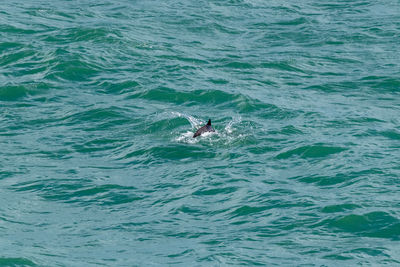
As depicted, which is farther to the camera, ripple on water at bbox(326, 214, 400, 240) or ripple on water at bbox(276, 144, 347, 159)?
ripple on water at bbox(276, 144, 347, 159)

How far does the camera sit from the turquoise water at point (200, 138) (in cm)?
2545

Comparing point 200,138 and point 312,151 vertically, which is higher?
point 200,138

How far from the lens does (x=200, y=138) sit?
32.6m

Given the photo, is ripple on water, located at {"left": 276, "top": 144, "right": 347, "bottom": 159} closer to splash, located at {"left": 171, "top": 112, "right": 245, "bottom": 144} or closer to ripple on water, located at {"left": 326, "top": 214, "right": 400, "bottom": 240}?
splash, located at {"left": 171, "top": 112, "right": 245, "bottom": 144}

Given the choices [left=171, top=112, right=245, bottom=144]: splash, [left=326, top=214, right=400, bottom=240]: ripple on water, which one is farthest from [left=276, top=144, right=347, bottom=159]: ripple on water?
[left=326, top=214, right=400, bottom=240]: ripple on water

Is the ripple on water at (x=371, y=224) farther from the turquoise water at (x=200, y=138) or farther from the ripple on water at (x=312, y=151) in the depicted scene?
the ripple on water at (x=312, y=151)

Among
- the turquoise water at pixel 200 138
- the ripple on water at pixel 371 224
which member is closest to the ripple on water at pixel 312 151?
the turquoise water at pixel 200 138

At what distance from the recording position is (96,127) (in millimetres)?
34469

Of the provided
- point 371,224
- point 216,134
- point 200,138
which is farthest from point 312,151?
point 371,224

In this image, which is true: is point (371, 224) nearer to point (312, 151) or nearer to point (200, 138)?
point (312, 151)

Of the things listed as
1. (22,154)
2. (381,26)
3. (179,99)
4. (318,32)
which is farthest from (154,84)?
(381,26)

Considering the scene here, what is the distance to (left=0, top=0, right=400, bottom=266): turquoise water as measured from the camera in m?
25.5

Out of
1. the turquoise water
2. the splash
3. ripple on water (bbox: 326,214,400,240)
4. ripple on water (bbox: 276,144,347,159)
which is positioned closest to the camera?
the turquoise water

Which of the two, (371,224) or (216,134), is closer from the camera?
(371,224)
